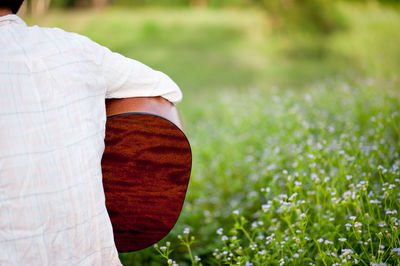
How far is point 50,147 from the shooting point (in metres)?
1.31

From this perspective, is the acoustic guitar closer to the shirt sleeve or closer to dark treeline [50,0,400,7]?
the shirt sleeve

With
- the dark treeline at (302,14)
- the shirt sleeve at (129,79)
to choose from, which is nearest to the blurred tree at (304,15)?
the dark treeline at (302,14)

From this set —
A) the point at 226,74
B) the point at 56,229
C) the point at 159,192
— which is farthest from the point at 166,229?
the point at 226,74

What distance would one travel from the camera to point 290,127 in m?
2.87

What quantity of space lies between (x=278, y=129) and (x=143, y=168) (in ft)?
4.91

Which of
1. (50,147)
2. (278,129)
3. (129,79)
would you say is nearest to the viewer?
(50,147)

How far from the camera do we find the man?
1.27 meters

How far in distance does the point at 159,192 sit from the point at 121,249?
0.32 metres

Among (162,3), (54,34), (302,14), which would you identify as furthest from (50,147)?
(162,3)

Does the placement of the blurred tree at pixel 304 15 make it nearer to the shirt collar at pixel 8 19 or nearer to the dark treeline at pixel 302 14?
the dark treeline at pixel 302 14

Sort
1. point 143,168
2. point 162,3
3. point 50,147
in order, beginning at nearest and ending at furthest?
point 50,147, point 143,168, point 162,3

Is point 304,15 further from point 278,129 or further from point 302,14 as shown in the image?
point 278,129

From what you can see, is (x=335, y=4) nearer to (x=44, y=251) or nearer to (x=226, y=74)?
(x=226, y=74)

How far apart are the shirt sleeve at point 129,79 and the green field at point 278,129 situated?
0.58m
